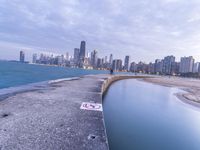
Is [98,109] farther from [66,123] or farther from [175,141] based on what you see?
[175,141]

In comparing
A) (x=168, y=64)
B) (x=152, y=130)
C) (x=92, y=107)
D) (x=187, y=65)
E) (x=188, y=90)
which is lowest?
(x=188, y=90)

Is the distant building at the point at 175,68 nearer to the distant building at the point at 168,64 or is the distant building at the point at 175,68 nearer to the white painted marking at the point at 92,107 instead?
the distant building at the point at 168,64

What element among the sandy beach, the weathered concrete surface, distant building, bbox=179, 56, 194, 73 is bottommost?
the sandy beach

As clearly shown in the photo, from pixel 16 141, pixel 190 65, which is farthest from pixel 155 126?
pixel 190 65

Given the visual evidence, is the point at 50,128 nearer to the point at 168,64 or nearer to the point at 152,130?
the point at 152,130

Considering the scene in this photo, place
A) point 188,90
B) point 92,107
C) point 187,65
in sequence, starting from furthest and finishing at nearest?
point 187,65, point 188,90, point 92,107

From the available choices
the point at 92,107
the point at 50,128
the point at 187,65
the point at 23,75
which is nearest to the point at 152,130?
the point at 92,107

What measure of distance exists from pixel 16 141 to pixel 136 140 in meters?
4.21

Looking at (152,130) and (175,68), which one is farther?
(175,68)

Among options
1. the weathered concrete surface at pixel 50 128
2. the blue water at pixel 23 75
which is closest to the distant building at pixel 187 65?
the blue water at pixel 23 75

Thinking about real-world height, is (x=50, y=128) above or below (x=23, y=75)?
above

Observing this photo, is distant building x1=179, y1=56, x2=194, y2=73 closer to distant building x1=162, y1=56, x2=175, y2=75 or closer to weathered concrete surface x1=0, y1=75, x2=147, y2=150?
distant building x1=162, y1=56, x2=175, y2=75

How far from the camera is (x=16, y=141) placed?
380cm

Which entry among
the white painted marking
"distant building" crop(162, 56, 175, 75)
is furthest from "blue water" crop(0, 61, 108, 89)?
"distant building" crop(162, 56, 175, 75)
